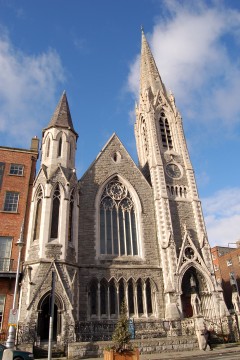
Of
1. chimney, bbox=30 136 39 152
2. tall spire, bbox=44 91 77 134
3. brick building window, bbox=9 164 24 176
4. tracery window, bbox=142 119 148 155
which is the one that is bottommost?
brick building window, bbox=9 164 24 176

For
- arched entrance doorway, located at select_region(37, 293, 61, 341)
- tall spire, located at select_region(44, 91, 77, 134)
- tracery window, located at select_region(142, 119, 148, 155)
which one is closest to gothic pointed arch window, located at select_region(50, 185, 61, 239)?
arched entrance doorway, located at select_region(37, 293, 61, 341)

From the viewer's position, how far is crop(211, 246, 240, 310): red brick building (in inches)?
1673

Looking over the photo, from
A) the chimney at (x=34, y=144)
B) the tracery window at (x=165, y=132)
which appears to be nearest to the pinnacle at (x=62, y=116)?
the chimney at (x=34, y=144)

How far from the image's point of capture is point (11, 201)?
22.5 meters

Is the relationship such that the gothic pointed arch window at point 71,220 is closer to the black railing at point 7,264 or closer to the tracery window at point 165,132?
the black railing at point 7,264

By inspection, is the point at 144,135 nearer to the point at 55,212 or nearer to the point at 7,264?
the point at 55,212

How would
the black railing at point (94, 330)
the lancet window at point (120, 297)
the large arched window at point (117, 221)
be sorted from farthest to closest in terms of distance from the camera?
the large arched window at point (117, 221) → the lancet window at point (120, 297) → the black railing at point (94, 330)

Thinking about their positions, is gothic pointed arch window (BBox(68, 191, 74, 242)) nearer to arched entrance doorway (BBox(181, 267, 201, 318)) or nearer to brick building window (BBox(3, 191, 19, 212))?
brick building window (BBox(3, 191, 19, 212))

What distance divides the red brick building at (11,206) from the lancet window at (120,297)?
560cm

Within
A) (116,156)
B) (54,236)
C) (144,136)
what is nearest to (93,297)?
(54,236)

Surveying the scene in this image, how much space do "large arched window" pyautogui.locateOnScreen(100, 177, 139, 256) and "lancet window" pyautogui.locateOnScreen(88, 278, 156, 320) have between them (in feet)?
8.13

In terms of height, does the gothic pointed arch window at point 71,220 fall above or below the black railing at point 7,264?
above

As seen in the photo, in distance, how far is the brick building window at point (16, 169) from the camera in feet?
77.6

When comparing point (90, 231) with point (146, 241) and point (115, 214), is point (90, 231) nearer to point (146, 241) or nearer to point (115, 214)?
point (115, 214)
